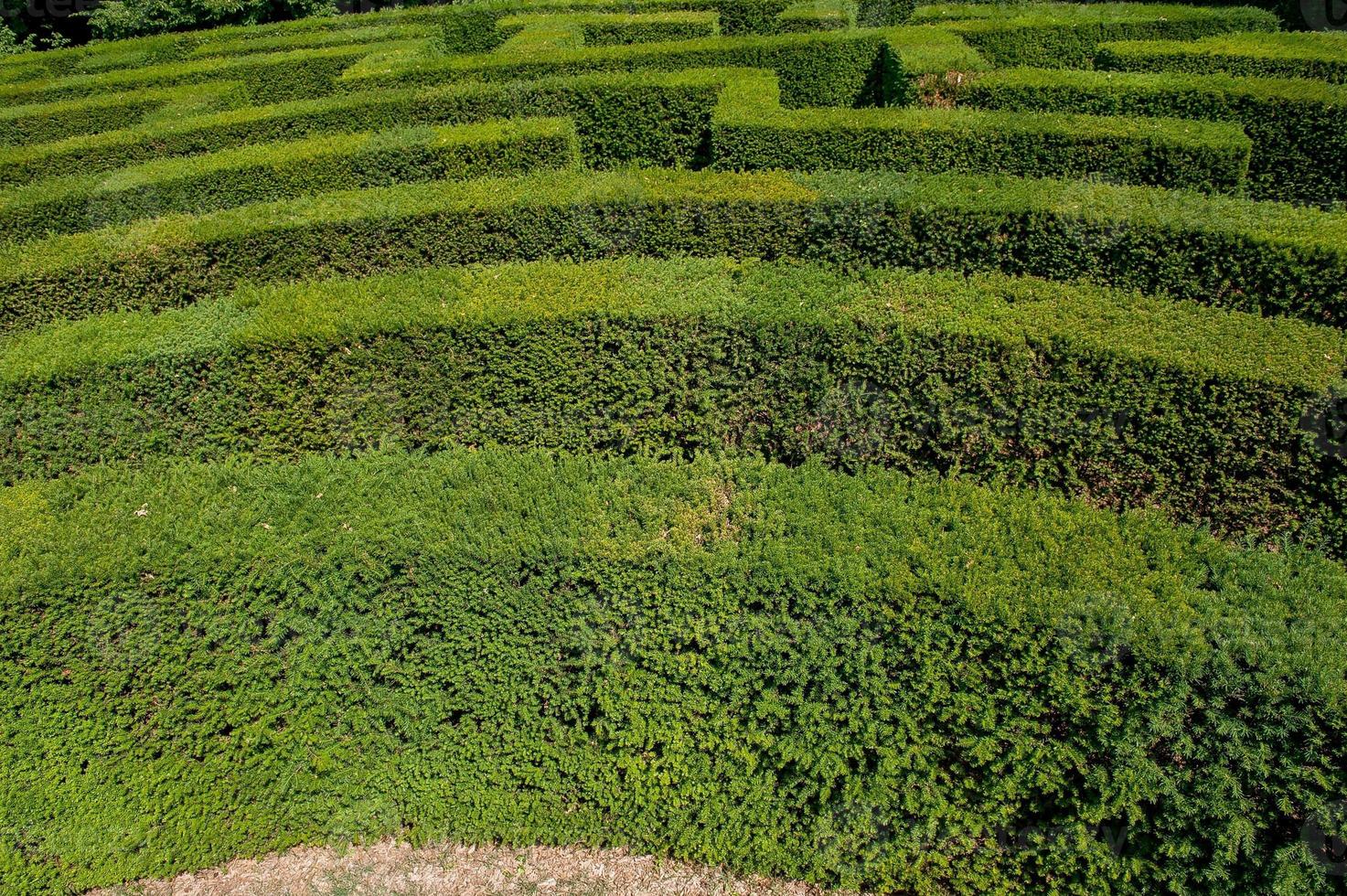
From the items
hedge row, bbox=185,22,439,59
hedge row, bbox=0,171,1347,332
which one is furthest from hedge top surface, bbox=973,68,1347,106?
hedge row, bbox=185,22,439,59

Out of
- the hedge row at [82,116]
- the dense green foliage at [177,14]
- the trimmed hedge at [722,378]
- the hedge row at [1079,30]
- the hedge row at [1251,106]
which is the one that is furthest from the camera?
the dense green foliage at [177,14]

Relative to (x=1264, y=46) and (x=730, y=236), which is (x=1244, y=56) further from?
(x=730, y=236)

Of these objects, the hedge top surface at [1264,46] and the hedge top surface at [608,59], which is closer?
the hedge top surface at [1264,46]

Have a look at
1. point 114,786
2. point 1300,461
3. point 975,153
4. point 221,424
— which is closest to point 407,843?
point 114,786

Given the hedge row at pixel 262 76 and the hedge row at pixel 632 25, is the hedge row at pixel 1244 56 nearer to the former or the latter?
the hedge row at pixel 632 25

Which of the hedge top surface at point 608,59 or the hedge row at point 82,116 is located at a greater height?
the hedge top surface at point 608,59

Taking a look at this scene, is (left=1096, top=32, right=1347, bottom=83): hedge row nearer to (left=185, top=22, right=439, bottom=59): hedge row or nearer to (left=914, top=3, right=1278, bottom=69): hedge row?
(left=914, top=3, right=1278, bottom=69): hedge row

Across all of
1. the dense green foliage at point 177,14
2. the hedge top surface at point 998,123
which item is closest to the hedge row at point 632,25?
the hedge top surface at point 998,123
